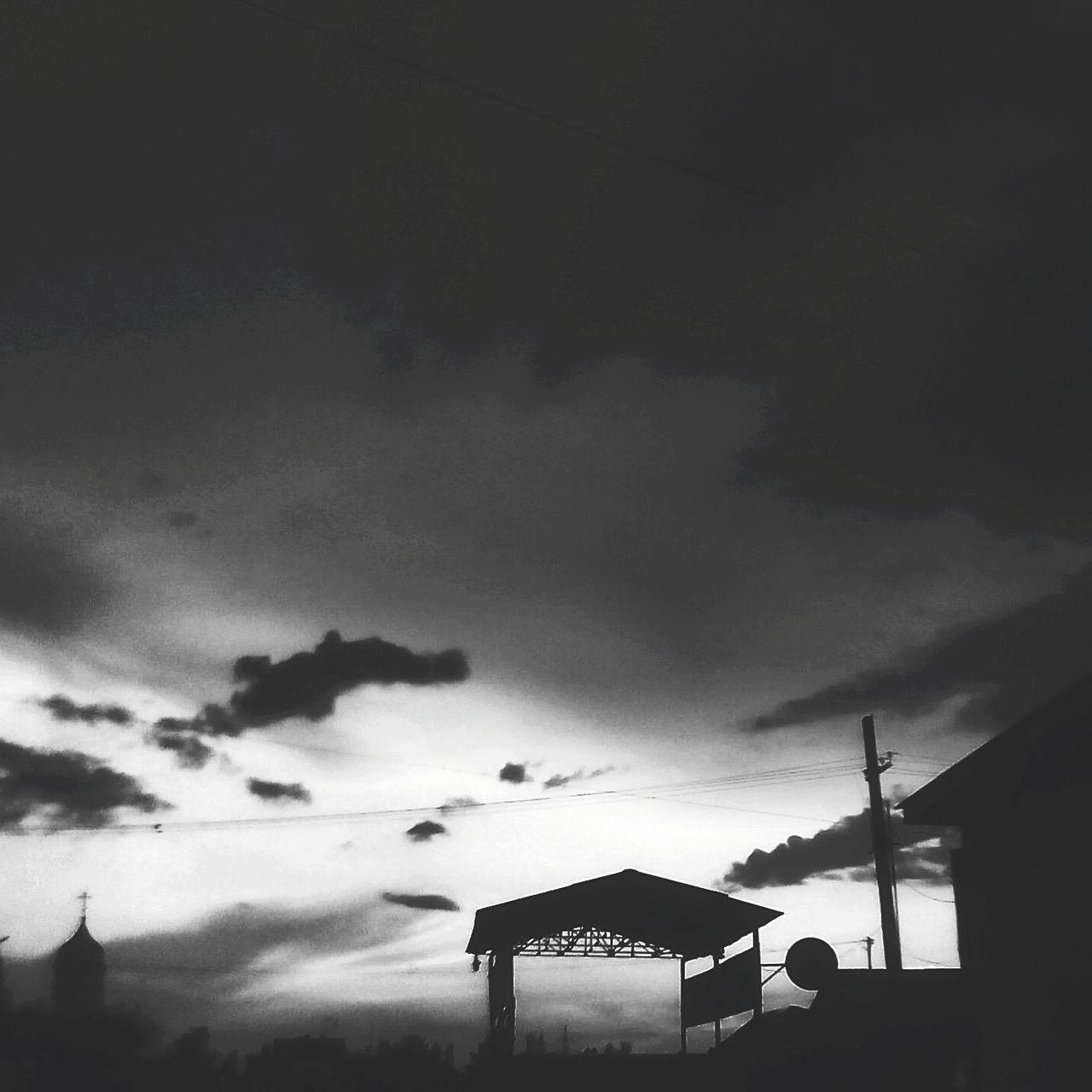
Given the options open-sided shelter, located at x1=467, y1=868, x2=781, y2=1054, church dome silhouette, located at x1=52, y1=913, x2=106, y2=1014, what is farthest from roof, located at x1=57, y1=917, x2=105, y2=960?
open-sided shelter, located at x1=467, y1=868, x2=781, y2=1054

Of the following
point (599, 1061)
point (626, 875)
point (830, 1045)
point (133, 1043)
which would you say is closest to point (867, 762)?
point (626, 875)

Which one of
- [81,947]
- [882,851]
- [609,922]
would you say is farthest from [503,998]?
[81,947]

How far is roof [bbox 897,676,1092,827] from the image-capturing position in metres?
9.81

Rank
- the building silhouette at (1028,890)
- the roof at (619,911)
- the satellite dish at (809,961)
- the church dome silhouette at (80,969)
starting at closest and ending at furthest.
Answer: the building silhouette at (1028,890) < the satellite dish at (809,961) < the roof at (619,911) < the church dome silhouette at (80,969)

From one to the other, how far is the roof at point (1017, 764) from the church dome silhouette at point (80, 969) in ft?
582

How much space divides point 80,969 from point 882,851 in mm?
171327

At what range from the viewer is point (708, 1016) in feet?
69.1

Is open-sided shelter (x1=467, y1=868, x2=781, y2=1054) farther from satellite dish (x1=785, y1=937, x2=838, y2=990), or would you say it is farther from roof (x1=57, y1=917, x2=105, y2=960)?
roof (x1=57, y1=917, x2=105, y2=960)

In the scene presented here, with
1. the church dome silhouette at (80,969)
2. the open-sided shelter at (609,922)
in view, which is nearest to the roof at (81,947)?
the church dome silhouette at (80,969)

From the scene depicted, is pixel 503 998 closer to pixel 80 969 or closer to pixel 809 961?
pixel 809 961

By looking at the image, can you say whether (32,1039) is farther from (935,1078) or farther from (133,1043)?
(935,1078)

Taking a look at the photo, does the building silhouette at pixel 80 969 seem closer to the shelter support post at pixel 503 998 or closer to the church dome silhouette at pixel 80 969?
the church dome silhouette at pixel 80 969

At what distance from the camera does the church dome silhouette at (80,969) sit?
16350cm

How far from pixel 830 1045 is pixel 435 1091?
48.7 ft
